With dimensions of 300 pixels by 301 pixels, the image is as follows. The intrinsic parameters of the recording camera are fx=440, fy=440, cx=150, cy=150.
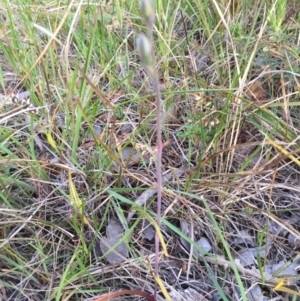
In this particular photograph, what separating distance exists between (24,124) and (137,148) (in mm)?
340

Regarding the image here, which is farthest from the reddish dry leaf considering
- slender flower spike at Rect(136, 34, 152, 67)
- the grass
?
slender flower spike at Rect(136, 34, 152, 67)

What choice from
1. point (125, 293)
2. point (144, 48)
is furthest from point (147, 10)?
point (125, 293)

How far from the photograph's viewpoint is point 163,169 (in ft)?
3.92

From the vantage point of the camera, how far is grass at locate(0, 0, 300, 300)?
104 cm

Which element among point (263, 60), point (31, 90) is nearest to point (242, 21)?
point (263, 60)

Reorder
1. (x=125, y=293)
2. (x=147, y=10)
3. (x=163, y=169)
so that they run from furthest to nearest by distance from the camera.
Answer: (x=163, y=169) < (x=125, y=293) < (x=147, y=10)

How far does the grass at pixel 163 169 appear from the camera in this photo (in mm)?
1036

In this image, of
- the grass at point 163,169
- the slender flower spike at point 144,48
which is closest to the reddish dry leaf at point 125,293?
the grass at point 163,169

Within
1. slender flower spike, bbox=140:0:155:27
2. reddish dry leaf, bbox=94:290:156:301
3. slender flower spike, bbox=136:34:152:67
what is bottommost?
reddish dry leaf, bbox=94:290:156:301

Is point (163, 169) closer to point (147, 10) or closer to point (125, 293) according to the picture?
point (125, 293)

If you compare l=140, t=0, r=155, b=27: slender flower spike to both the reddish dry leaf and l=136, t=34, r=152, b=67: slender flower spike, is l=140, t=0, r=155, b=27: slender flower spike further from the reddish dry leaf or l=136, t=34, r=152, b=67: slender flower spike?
the reddish dry leaf

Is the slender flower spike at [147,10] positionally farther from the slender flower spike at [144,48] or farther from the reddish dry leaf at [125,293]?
the reddish dry leaf at [125,293]

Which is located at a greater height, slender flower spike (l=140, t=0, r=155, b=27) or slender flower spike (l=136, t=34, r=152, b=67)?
slender flower spike (l=140, t=0, r=155, b=27)

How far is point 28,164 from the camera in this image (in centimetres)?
112
